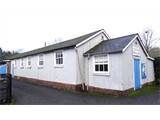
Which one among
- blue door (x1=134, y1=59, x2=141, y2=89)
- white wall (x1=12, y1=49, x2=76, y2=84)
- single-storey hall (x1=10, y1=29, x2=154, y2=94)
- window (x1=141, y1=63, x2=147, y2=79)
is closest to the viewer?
single-storey hall (x1=10, y1=29, x2=154, y2=94)

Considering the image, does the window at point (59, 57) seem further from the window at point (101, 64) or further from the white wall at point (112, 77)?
the white wall at point (112, 77)

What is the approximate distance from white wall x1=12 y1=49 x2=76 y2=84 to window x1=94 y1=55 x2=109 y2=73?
5.97 ft

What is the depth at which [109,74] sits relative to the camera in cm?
1059

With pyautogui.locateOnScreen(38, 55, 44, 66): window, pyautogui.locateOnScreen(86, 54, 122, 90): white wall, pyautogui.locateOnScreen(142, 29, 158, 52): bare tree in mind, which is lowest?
pyautogui.locateOnScreen(86, 54, 122, 90): white wall

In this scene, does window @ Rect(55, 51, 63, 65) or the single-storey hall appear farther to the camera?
window @ Rect(55, 51, 63, 65)

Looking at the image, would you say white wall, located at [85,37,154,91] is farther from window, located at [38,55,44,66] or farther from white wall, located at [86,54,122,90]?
window, located at [38,55,44,66]

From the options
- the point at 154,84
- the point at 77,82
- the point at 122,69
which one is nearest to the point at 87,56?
the point at 77,82

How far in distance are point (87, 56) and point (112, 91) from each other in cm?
364

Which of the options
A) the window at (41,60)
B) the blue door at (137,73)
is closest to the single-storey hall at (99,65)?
the blue door at (137,73)

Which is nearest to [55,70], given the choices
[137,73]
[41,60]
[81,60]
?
[81,60]

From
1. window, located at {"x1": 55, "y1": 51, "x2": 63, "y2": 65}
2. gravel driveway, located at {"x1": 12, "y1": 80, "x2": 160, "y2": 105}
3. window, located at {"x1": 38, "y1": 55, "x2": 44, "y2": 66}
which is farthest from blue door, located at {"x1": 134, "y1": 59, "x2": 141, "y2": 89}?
window, located at {"x1": 38, "y1": 55, "x2": 44, "y2": 66}

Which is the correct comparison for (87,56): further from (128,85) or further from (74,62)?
(128,85)

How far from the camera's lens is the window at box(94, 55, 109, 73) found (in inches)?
430

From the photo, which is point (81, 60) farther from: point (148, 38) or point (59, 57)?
point (148, 38)
